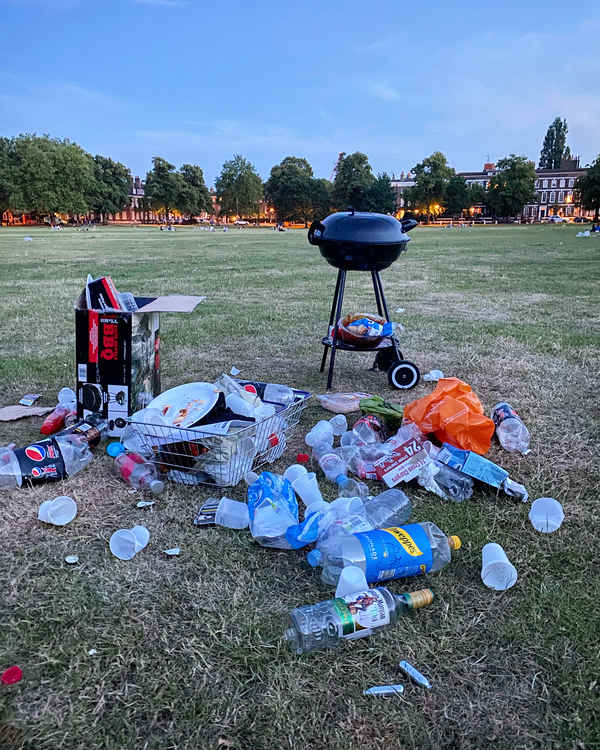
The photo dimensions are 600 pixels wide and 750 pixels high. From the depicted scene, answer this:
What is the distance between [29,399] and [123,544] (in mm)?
1988

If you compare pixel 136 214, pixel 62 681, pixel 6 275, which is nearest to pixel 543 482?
pixel 62 681

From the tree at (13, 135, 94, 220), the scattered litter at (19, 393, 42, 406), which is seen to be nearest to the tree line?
the tree at (13, 135, 94, 220)

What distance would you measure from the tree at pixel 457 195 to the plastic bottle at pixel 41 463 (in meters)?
81.5

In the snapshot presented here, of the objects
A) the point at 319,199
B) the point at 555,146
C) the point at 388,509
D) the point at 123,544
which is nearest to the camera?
the point at 123,544

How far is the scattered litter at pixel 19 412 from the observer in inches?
133

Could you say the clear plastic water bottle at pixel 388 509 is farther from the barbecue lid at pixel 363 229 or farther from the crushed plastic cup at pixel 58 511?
the barbecue lid at pixel 363 229

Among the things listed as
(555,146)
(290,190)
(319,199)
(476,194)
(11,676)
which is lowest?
(11,676)

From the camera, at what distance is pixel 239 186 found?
76750mm

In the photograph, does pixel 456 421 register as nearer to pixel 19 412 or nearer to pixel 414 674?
pixel 414 674

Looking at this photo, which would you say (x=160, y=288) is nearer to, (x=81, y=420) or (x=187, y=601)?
(x=81, y=420)

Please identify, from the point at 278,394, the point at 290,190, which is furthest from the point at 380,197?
the point at 278,394

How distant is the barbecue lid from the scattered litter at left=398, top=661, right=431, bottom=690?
275 cm

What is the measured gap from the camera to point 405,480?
2617 millimetres

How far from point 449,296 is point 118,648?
7894 millimetres
